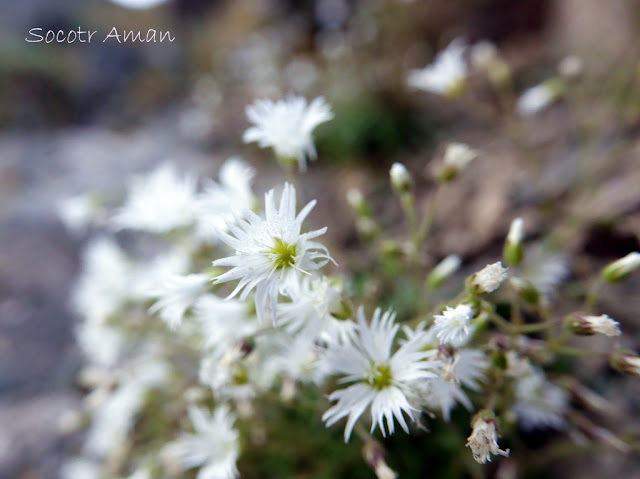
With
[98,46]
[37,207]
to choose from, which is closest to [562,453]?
[37,207]

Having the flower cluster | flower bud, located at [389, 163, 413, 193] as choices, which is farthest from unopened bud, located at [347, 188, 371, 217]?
flower bud, located at [389, 163, 413, 193]

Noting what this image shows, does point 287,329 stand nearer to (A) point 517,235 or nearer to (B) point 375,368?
(B) point 375,368

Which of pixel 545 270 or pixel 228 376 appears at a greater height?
pixel 228 376

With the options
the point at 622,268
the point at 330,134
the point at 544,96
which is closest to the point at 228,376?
the point at 622,268

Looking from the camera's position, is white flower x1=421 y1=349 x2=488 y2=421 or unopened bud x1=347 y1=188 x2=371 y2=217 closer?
white flower x1=421 y1=349 x2=488 y2=421

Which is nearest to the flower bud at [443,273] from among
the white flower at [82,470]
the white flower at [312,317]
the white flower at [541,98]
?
the white flower at [312,317]

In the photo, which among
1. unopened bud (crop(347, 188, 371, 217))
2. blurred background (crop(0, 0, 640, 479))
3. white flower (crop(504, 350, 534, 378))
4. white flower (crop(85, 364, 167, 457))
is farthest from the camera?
blurred background (crop(0, 0, 640, 479))

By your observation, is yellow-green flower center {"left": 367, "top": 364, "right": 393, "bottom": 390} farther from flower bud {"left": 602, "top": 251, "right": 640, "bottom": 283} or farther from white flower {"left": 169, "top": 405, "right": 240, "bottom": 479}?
flower bud {"left": 602, "top": 251, "right": 640, "bottom": 283}
